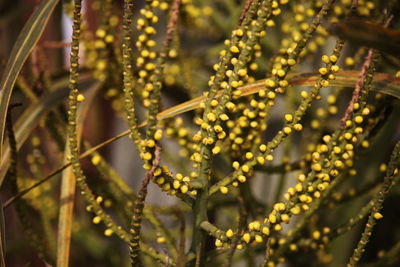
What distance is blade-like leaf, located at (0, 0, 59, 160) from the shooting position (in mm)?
471

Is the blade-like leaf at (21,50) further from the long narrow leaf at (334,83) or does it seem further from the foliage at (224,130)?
the long narrow leaf at (334,83)

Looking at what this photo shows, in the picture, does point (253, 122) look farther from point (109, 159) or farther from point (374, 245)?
point (109, 159)

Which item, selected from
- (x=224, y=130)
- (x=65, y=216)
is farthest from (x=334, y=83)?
(x=65, y=216)

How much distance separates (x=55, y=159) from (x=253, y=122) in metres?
0.58

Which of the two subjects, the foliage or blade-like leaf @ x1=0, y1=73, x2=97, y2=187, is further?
blade-like leaf @ x1=0, y1=73, x2=97, y2=187

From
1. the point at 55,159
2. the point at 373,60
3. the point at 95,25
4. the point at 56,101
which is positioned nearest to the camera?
the point at 373,60

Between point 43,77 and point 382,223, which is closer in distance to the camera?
point 43,77

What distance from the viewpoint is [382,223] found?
1015 millimetres

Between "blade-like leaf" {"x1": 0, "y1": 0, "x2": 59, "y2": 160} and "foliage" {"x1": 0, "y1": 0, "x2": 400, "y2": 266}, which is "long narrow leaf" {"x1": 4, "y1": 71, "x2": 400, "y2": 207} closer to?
"foliage" {"x1": 0, "y1": 0, "x2": 400, "y2": 266}

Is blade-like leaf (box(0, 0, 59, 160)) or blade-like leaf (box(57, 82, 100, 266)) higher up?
blade-like leaf (box(0, 0, 59, 160))

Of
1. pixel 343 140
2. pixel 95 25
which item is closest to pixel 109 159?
pixel 95 25

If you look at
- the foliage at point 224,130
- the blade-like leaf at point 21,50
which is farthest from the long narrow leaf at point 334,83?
the blade-like leaf at point 21,50

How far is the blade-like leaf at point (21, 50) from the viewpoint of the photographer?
0.47 m

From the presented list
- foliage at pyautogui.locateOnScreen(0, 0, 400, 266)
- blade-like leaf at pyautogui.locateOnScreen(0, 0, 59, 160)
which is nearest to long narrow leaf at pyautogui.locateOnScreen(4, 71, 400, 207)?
foliage at pyautogui.locateOnScreen(0, 0, 400, 266)
